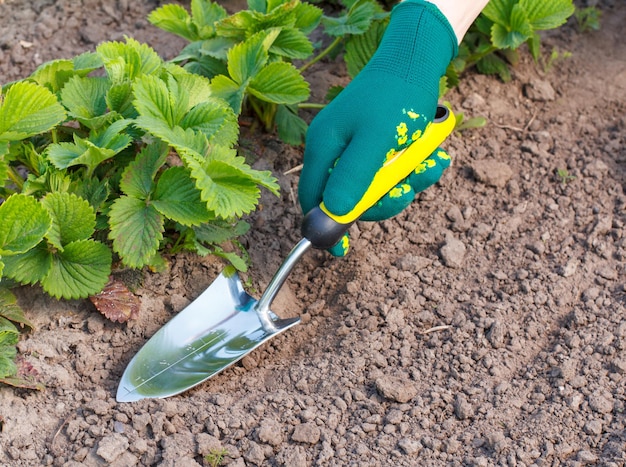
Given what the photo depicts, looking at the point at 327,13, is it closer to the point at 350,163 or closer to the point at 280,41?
the point at 280,41

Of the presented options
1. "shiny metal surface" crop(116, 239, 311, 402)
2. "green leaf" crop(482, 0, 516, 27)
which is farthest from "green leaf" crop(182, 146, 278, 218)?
"green leaf" crop(482, 0, 516, 27)

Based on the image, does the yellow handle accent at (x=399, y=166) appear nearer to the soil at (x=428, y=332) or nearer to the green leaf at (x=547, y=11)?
the soil at (x=428, y=332)

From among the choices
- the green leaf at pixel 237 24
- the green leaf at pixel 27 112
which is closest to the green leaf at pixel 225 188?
the green leaf at pixel 27 112

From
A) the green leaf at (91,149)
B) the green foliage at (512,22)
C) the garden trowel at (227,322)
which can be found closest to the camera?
the green leaf at (91,149)

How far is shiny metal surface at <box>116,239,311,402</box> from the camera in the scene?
1.97 metres

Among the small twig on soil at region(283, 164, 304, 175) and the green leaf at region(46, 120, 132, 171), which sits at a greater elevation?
the green leaf at region(46, 120, 132, 171)

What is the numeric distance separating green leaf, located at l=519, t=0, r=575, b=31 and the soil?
0.98 feet

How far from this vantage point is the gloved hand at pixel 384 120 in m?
1.92

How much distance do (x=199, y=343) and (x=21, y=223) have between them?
580 millimetres

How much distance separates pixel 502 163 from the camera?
2.52 m

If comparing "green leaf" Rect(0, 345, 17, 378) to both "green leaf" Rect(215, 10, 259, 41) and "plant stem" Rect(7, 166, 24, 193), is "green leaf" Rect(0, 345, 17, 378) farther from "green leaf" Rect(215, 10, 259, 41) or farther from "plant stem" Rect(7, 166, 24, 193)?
"green leaf" Rect(215, 10, 259, 41)

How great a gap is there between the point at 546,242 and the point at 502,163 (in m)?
0.35

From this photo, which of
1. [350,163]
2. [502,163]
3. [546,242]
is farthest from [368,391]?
[502,163]

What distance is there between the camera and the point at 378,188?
6.45 ft
